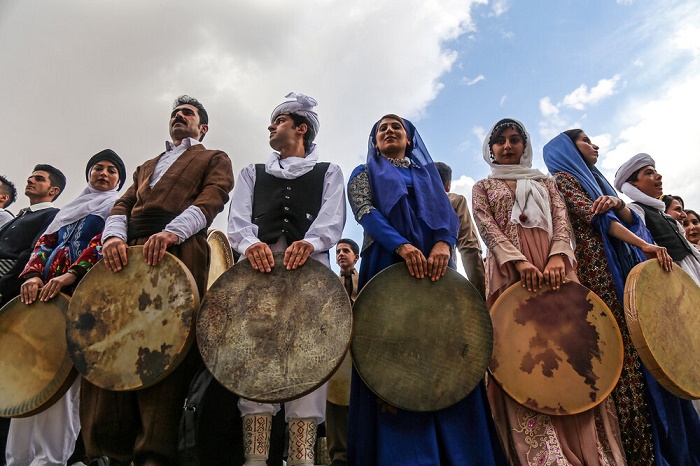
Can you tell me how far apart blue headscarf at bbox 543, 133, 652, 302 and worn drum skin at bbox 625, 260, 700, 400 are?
286 millimetres

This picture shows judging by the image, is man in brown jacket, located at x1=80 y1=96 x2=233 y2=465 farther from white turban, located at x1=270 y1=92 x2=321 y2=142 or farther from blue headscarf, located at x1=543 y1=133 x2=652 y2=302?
blue headscarf, located at x1=543 y1=133 x2=652 y2=302

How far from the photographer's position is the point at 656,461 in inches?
101

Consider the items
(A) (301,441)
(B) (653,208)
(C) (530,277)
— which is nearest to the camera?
(A) (301,441)

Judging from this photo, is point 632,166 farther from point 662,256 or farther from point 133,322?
point 133,322

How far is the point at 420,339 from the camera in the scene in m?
2.25

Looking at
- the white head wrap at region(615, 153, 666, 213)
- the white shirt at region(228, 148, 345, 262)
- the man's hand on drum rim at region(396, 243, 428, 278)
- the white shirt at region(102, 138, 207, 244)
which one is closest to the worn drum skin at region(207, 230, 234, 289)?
the white shirt at region(102, 138, 207, 244)

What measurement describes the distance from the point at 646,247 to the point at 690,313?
46cm

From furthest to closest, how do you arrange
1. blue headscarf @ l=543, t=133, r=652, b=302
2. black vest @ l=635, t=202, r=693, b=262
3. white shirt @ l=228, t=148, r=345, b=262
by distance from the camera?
1. black vest @ l=635, t=202, r=693, b=262
2. blue headscarf @ l=543, t=133, r=652, b=302
3. white shirt @ l=228, t=148, r=345, b=262

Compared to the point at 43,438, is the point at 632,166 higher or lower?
higher

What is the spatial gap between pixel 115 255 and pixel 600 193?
327 centimetres

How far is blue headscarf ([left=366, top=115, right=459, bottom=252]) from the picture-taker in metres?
2.62

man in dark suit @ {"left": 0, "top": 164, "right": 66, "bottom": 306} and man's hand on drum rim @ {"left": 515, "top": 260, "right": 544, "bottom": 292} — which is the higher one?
man in dark suit @ {"left": 0, "top": 164, "right": 66, "bottom": 306}

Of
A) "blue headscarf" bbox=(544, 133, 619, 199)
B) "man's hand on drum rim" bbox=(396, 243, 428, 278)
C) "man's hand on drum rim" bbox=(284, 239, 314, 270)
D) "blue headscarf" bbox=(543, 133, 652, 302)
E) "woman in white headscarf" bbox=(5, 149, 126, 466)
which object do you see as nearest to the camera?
"man's hand on drum rim" bbox=(284, 239, 314, 270)

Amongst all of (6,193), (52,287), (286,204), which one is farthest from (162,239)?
(6,193)
